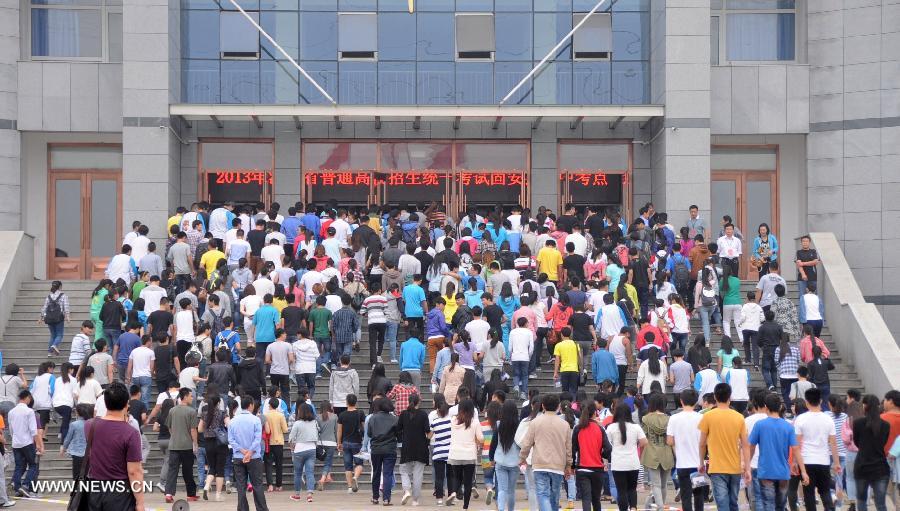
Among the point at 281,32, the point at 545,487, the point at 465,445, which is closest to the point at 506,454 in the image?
the point at 545,487

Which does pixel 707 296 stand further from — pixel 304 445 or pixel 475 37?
pixel 475 37

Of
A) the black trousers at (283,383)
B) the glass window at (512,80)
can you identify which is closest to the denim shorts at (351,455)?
the black trousers at (283,383)

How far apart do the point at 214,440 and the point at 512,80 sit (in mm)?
15419

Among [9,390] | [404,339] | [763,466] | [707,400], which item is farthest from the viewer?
[404,339]

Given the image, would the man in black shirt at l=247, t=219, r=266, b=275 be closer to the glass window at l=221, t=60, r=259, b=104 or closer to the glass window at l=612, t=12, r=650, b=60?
the glass window at l=221, t=60, r=259, b=104

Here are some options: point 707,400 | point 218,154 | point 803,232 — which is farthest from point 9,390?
point 803,232

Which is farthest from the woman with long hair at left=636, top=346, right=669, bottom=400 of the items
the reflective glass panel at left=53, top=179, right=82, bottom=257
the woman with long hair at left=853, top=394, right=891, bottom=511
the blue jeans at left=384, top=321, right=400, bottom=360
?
the reflective glass panel at left=53, top=179, right=82, bottom=257

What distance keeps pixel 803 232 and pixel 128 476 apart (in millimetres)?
24461

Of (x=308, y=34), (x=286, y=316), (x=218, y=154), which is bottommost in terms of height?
(x=286, y=316)

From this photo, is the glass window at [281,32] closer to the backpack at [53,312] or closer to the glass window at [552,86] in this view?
the glass window at [552,86]

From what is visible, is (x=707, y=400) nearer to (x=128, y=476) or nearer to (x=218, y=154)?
(x=128, y=476)

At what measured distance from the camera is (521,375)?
23625 millimetres

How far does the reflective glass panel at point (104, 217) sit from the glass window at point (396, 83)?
6.73 meters

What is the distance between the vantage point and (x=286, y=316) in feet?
78.9
